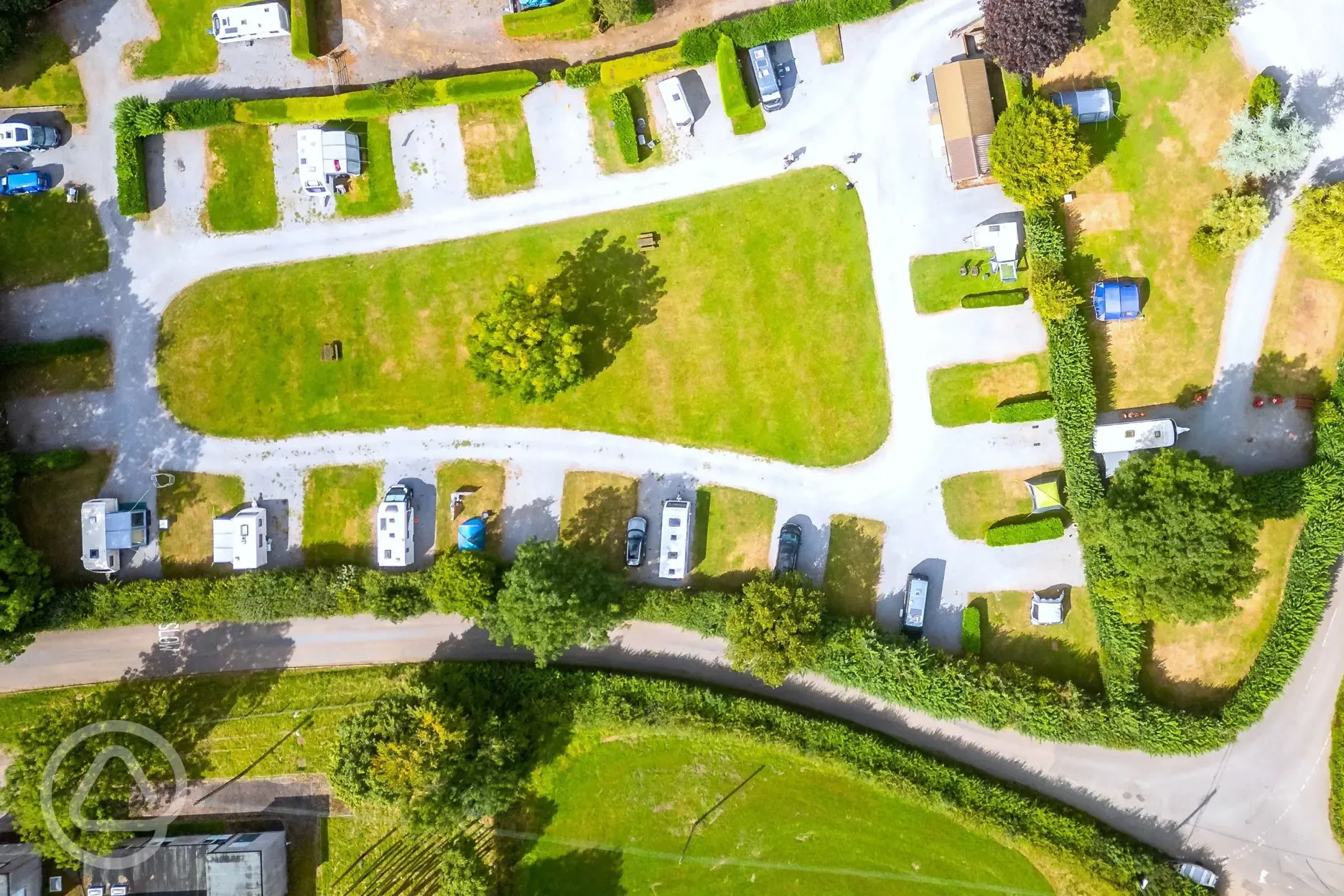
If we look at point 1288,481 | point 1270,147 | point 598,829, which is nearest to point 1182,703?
point 1288,481

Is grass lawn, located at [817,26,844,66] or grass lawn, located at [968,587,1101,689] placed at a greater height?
grass lawn, located at [817,26,844,66]

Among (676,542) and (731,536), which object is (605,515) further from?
(731,536)

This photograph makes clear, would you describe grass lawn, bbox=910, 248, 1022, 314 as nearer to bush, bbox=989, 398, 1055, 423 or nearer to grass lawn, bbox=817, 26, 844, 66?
bush, bbox=989, 398, 1055, 423

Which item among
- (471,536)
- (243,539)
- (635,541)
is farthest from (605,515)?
(243,539)

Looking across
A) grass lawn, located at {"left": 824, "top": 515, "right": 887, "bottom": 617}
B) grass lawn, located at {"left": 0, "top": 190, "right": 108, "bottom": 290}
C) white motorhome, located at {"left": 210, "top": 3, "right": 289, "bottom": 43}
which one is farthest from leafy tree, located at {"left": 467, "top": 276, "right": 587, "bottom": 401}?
grass lawn, located at {"left": 0, "top": 190, "right": 108, "bottom": 290}

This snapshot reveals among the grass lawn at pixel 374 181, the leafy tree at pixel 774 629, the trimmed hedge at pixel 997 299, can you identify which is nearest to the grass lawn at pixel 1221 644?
the trimmed hedge at pixel 997 299

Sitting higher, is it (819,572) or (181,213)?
(181,213)

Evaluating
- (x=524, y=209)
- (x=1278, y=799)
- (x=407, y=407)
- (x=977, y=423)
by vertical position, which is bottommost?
(x=1278, y=799)

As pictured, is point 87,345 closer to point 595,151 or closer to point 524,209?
point 524,209
